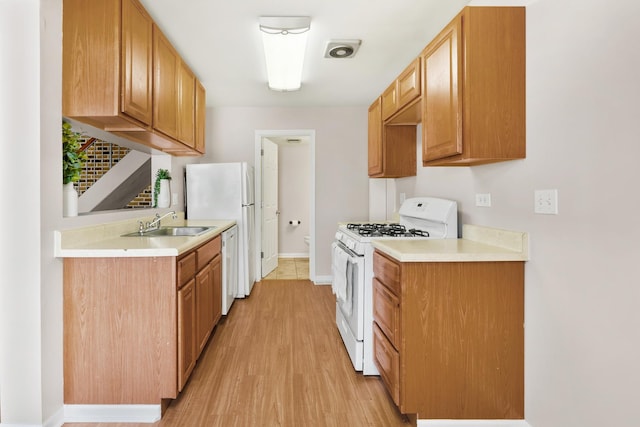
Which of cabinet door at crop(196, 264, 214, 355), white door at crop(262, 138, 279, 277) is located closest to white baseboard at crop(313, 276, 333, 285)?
white door at crop(262, 138, 279, 277)

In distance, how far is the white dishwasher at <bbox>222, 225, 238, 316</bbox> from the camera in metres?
3.25

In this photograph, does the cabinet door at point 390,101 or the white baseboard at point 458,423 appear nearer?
the white baseboard at point 458,423

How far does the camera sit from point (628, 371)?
48.2 inches

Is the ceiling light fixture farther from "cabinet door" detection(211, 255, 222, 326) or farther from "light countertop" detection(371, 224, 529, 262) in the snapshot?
"cabinet door" detection(211, 255, 222, 326)

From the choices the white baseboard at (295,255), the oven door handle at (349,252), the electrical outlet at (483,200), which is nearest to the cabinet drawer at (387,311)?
the oven door handle at (349,252)

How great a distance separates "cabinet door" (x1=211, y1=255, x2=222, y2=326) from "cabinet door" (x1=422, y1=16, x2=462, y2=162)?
1.80 metres

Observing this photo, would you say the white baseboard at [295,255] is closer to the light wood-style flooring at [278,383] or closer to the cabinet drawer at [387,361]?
the light wood-style flooring at [278,383]

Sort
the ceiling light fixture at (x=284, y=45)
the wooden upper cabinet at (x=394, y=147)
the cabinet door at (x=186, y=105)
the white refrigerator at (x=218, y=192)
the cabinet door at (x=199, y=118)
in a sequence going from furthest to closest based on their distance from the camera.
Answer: the white refrigerator at (x=218, y=192) < the cabinet door at (x=199, y=118) < the wooden upper cabinet at (x=394, y=147) < the cabinet door at (x=186, y=105) < the ceiling light fixture at (x=284, y=45)

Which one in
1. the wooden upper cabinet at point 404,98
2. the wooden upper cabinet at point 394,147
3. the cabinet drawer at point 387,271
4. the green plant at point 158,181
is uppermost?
the wooden upper cabinet at point 404,98

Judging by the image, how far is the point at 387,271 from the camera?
1959 millimetres

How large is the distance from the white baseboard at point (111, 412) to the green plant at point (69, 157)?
47.2 inches

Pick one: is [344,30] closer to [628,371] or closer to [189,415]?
[628,371]

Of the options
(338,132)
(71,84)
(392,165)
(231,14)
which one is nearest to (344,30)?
(231,14)

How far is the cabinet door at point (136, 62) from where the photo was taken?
→ 1.93 meters
